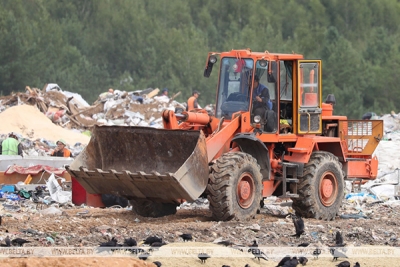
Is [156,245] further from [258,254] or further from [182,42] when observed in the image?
[182,42]

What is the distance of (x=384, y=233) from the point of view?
1299 cm

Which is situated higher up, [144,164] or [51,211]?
[144,164]

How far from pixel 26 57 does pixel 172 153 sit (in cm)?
3922

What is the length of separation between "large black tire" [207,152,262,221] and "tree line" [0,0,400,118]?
3795 centimetres

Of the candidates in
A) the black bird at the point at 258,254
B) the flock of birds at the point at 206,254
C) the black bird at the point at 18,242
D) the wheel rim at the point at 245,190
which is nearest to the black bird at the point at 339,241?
the flock of birds at the point at 206,254

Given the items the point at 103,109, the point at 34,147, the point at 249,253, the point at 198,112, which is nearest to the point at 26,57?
the point at 103,109

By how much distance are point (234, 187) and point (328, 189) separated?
90.3 inches

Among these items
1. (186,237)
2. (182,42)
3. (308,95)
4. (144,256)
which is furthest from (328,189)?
(182,42)

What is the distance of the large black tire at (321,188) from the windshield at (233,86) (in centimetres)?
147

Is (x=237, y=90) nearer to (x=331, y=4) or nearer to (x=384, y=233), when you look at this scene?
(x=384, y=233)

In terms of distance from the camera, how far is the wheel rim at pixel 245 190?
13273 millimetres

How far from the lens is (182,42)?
59.2 meters

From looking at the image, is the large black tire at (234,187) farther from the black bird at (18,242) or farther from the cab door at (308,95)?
the black bird at (18,242)

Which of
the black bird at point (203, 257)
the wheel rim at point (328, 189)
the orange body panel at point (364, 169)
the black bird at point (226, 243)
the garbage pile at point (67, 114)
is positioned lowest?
the black bird at point (226, 243)
